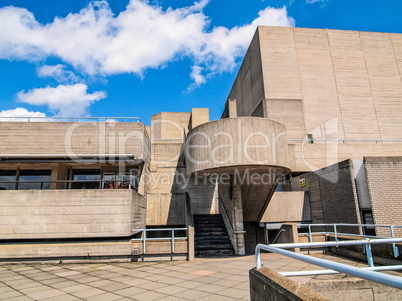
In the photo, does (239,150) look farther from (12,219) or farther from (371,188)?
(12,219)

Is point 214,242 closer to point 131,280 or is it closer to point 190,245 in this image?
point 190,245

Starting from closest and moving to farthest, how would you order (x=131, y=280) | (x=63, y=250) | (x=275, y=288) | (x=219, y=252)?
(x=275, y=288), (x=131, y=280), (x=63, y=250), (x=219, y=252)

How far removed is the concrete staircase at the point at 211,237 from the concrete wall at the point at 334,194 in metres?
6.26

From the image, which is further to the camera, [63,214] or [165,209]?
[165,209]

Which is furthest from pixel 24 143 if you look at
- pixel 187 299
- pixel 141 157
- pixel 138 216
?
pixel 187 299

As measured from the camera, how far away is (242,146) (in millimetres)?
11055

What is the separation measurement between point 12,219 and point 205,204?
1225 centimetres

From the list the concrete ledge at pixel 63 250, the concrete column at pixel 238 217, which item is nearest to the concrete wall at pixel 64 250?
the concrete ledge at pixel 63 250

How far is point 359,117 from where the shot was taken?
26.8m

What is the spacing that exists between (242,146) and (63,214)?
8491mm

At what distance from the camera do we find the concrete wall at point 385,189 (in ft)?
38.8

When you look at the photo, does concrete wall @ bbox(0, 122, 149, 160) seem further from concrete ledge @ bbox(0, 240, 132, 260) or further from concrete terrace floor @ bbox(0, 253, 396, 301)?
concrete terrace floor @ bbox(0, 253, 396, 301)

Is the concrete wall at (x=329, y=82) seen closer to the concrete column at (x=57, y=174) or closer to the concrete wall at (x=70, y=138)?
the concrete wall at (x=70, y=138)

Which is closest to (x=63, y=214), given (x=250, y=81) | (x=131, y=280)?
(x=131, y=280)
